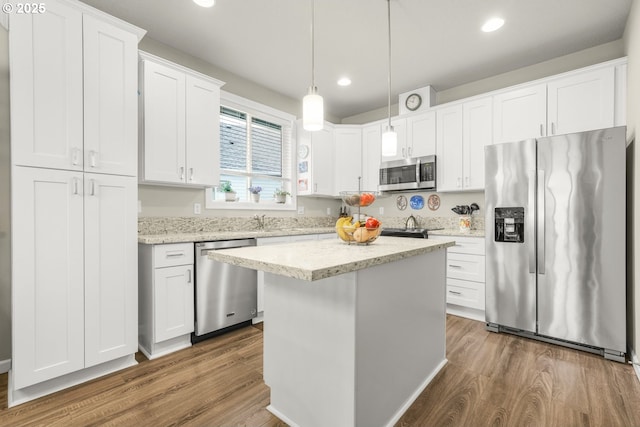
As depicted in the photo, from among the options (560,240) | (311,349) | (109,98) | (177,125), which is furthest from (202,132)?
(560,240)

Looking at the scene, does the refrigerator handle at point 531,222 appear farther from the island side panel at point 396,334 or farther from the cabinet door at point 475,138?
the island side panel at point 396,334

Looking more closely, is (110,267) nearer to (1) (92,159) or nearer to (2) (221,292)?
(1) (92,159)

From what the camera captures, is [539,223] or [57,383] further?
[539,223]

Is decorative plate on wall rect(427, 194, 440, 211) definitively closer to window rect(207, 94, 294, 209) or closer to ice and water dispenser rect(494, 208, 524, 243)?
ice and water dispenser rect(494, 208, 524, 243)

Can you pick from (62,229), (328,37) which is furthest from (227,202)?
(328,37)

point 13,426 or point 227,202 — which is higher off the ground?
point 227,202

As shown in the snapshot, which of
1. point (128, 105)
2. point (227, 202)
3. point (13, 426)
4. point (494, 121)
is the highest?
point (494, 121)

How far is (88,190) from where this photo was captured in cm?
201

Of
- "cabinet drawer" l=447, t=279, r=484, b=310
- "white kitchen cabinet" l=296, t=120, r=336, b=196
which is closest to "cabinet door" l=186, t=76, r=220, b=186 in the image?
"white kitchen cabinet" l=296, t=120, r=336, b=196

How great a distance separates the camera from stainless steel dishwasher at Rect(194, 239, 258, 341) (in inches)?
103

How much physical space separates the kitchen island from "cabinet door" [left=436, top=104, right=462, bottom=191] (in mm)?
2089

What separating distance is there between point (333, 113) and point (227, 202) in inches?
101

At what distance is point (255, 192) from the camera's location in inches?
148

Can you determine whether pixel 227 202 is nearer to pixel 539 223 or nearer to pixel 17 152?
pixel 17 152
